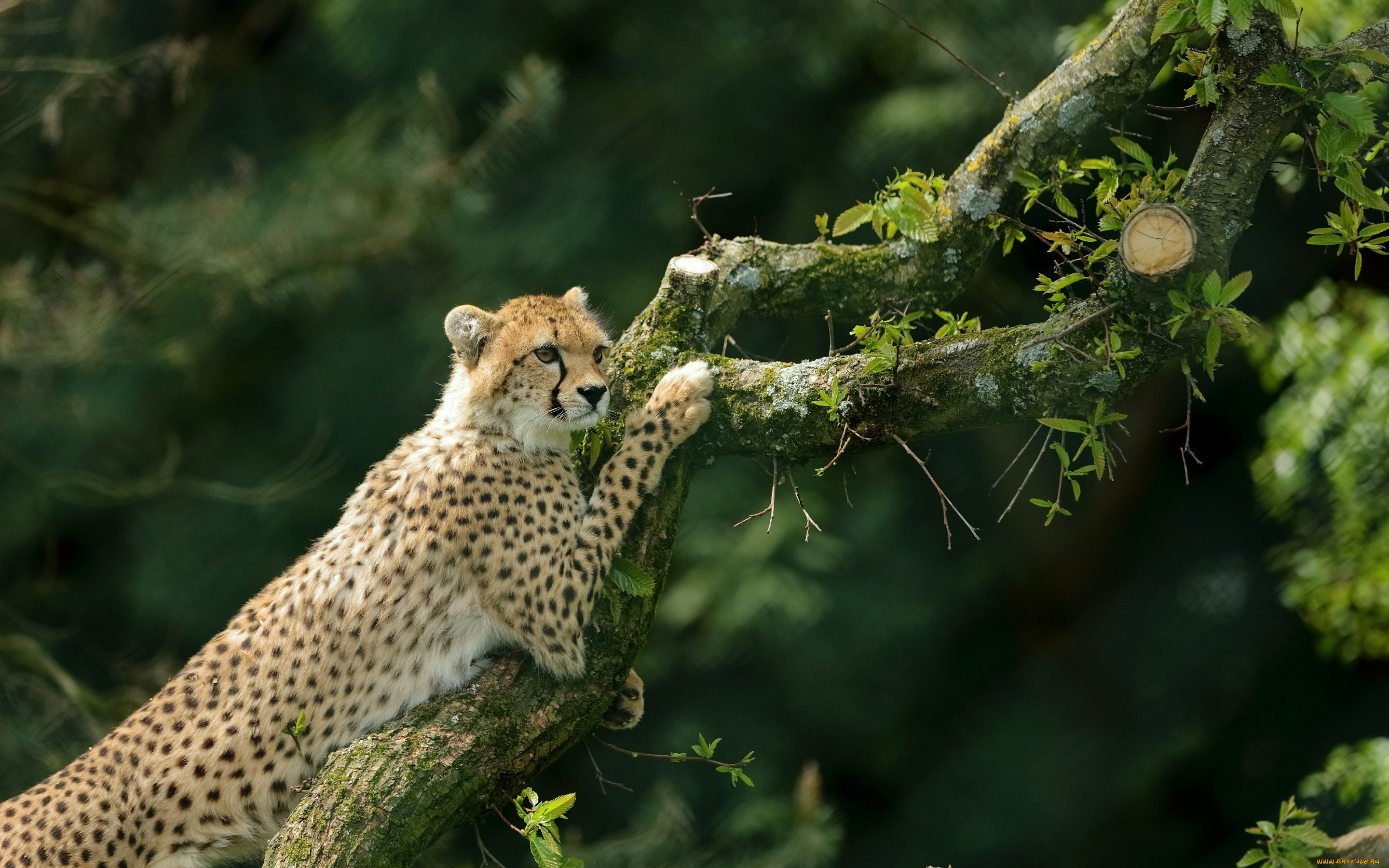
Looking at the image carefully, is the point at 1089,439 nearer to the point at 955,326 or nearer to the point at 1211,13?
the point at 955,326

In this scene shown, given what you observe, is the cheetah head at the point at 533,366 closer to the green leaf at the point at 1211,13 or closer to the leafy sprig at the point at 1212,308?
the leafy sprig at the point at 1212,308

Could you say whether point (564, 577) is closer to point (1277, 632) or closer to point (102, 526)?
point (1277, 632)

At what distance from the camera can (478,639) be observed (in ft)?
8.02

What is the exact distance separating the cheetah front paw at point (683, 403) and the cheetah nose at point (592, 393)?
0.33 ft

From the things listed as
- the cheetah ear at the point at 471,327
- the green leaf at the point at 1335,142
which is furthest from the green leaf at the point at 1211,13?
the cheetah ear at the point at 471,327

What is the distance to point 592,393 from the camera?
7.92 ft

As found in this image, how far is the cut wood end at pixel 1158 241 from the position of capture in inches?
73.0

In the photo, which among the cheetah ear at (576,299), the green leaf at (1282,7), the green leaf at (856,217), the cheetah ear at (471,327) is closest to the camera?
the green leaf at (1282,7)

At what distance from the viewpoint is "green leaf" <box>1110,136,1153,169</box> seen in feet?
6.75

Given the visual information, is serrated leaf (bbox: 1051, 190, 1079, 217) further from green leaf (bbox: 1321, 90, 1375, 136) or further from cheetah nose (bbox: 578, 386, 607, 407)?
cheetah nose (bbox: 578, 386, 607, 407)

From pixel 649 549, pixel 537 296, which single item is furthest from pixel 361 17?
pixel 649 549

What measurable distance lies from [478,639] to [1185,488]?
310 cm

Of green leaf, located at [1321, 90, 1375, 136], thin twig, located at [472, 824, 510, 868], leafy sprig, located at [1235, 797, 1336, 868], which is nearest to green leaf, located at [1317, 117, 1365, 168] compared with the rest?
green leaf, located at [1321, 90, 1375, 136]

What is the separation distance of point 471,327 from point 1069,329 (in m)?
1.24
